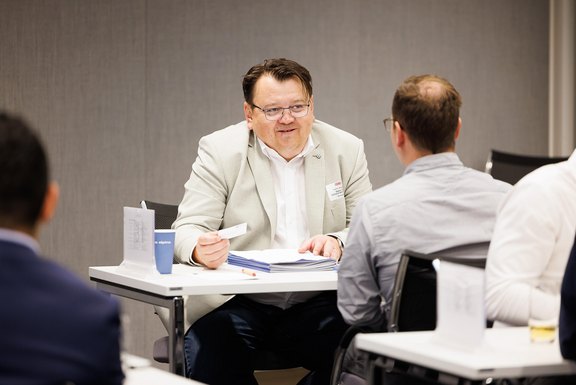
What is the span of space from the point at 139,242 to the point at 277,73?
110 cm

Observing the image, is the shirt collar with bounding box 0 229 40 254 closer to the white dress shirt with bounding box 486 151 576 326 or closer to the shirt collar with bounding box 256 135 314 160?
the white dress shirt with bounding box 486 151 576 326

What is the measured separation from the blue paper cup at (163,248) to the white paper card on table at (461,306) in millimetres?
1420

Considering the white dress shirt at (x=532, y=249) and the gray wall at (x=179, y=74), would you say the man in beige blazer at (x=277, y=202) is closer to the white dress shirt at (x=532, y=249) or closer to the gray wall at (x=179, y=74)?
the white dress shirt at (x=532, y=249)

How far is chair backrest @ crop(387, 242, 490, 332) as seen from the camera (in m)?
2.61

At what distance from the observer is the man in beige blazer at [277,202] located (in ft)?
12.2

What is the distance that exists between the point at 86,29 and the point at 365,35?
1.91 m

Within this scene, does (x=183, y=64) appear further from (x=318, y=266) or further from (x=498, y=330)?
(x=498, y=330)

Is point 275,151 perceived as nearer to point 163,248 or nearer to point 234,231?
point 234,231

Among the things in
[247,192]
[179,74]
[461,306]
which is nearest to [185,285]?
[247,192]

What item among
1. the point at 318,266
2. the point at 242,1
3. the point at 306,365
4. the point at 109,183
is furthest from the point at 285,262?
the point at 242,1

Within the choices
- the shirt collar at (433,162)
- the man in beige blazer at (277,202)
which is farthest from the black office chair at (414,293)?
the man in beige blazer at (277,202)

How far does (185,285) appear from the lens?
10.2 feet

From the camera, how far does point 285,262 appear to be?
3.44 meters

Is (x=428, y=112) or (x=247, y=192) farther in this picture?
(x=247, y=192)
